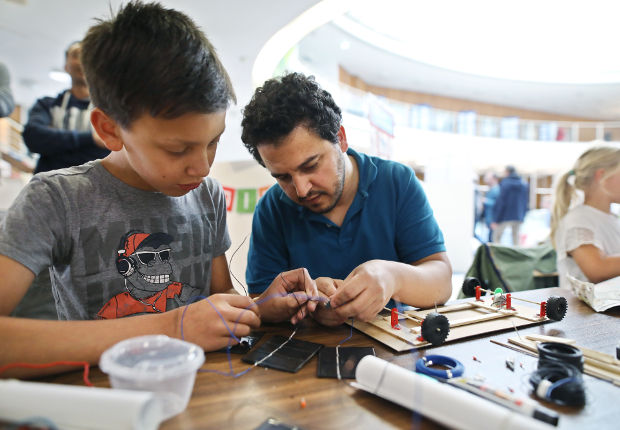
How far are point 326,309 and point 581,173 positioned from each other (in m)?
1.73

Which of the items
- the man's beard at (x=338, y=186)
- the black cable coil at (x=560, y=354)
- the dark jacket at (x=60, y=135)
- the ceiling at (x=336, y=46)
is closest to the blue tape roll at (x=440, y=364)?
the black cable coil at (x=560, y=354)

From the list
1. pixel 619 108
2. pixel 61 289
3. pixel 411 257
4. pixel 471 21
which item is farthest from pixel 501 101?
pixel 61 289

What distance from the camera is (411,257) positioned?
4.20 feet

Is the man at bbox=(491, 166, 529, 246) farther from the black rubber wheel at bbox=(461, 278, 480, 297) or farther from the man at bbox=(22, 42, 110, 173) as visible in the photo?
the man at bbox=(22, 42, 110, 173)

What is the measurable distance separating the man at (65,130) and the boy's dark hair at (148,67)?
3.05 feet

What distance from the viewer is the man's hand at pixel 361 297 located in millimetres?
872

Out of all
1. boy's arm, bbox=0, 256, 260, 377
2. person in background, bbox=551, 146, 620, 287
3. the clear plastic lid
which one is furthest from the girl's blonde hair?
Result: the clear plastic lid

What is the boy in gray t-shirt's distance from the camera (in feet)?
2.35

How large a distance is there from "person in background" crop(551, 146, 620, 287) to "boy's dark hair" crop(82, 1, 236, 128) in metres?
1.59

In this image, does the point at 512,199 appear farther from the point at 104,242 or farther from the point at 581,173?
the point at 104,242

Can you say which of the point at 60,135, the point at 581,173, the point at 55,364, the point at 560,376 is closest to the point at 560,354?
the point at 560,376

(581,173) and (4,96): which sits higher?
(4,96)

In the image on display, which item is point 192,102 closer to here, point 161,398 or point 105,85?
point 105,85

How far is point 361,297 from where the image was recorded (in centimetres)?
88
